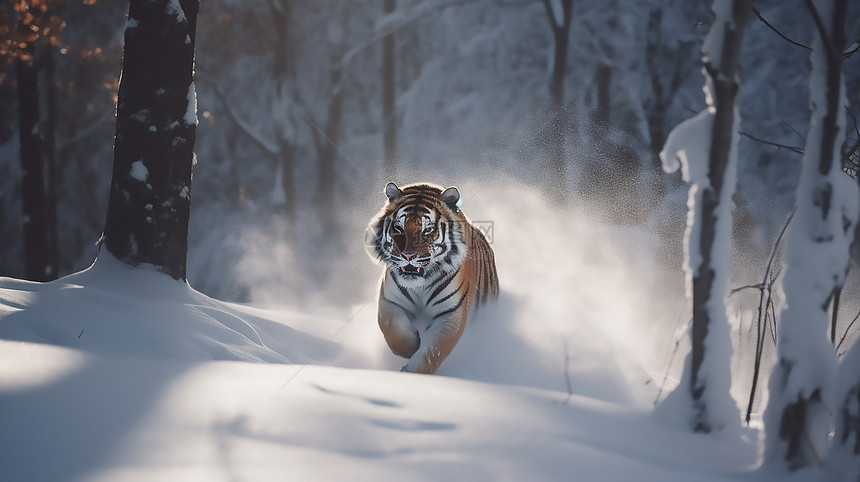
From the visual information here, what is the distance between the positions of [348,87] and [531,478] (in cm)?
1761

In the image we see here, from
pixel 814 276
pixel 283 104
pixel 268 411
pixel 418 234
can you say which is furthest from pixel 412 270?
pixel 283 104

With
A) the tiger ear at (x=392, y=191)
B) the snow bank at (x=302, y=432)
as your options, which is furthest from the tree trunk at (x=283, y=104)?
the snow bank at (x=302, y=432)

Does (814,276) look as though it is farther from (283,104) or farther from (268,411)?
(283,104)

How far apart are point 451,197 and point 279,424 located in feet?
8.84

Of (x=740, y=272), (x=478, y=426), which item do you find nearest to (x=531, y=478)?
(x=478, y=426)

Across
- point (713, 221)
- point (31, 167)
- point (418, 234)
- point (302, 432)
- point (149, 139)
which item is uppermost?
point (149, 139)

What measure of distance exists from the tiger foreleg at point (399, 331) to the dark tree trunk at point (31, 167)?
6.98 meters

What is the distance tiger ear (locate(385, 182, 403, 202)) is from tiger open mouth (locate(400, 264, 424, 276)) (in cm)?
56

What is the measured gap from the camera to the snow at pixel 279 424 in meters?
1.96

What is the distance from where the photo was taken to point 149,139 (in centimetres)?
482

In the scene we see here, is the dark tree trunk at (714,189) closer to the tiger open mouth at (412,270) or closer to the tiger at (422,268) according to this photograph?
the tiger at (422,268)

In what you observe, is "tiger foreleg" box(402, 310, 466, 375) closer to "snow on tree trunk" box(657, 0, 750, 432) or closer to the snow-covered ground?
the snow-covered ground

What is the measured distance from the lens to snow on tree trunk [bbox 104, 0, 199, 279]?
4785 mm

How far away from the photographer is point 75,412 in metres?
2.22
